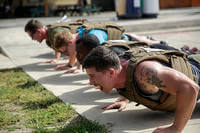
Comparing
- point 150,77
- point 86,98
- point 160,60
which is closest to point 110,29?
point 86,98

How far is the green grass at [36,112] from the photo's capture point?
3418 mm

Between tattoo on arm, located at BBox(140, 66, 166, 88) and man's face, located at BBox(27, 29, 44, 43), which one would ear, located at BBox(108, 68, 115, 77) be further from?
man's face, located at BBox(27, 29, 44, 43)

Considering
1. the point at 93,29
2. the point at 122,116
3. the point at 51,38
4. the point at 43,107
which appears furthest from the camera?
the point at 51,38

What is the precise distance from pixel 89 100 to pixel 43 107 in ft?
1.90

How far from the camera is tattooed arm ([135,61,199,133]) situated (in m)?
2.78

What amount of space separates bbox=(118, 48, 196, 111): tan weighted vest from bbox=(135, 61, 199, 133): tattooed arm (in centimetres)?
13

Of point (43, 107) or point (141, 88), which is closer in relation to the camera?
point (141, 88)

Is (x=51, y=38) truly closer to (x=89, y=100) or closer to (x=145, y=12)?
(x=89, y=100)

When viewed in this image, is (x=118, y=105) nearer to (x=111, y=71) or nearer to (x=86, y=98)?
(x=86, y=98)

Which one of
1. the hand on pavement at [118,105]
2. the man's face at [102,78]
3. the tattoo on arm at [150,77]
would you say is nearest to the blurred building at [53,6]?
the hand on pavement at [118,105]

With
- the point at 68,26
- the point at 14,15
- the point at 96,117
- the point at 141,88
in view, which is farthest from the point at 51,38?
the point at 14,15

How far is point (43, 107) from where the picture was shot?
167 inches

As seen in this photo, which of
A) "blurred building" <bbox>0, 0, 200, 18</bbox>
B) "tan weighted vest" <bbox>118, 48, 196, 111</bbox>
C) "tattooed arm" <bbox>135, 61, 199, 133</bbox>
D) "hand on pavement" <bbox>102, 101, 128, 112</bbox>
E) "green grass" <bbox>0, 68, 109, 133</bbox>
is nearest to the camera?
"tattooed arm" <bbox>135, 61, 199, 133</bbox>

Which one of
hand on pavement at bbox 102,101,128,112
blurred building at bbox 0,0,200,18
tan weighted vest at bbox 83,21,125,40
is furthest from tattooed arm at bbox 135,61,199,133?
blurred building at bbox 0,0,200,18
